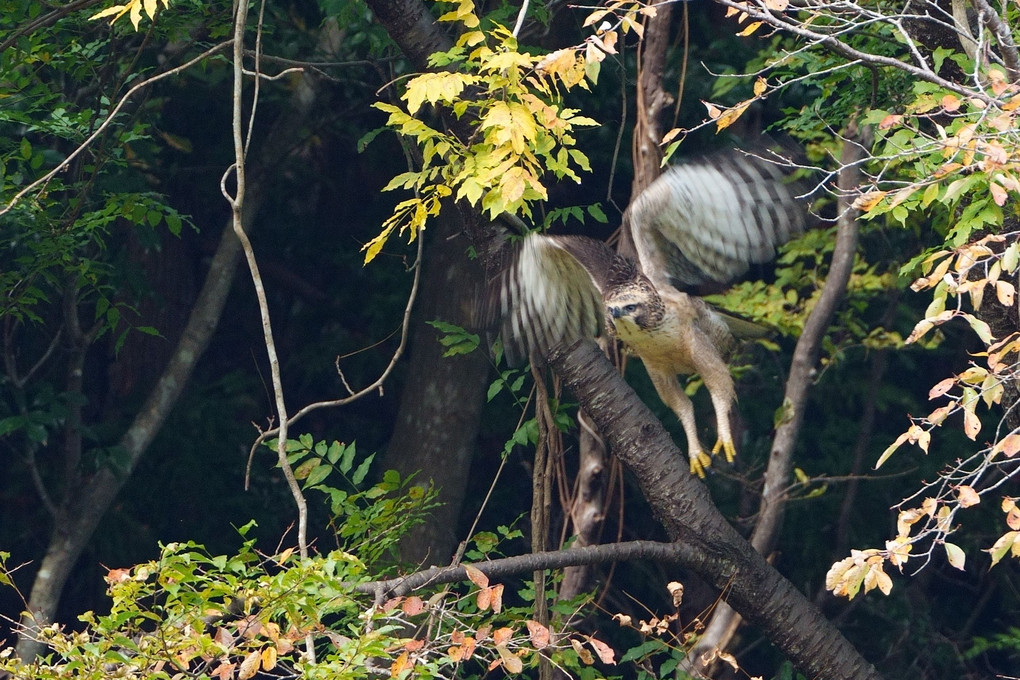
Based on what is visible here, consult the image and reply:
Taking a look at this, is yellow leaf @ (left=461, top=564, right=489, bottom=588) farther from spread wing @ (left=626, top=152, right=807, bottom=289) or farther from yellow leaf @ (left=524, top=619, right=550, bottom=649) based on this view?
spread wing @ (left=626, top=152, right=807, bottom=289)

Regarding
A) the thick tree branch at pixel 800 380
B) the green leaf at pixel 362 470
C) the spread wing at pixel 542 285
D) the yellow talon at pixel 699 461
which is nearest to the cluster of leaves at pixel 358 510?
the green leaf at pixel 362 470

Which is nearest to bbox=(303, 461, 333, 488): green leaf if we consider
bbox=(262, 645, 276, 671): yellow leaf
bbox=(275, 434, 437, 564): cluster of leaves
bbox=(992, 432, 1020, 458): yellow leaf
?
bbox=(275, 434, 437, 564): cluster of leaves

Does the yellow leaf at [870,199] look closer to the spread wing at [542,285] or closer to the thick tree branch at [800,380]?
the spread wing at [542,285]

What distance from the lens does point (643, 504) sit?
6.25 meters

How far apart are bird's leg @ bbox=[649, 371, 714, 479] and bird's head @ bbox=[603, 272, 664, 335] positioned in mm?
453

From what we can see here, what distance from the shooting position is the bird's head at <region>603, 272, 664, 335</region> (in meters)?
3.92

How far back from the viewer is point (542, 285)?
3.92 metres

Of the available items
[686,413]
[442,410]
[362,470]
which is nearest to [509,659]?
[362,470]

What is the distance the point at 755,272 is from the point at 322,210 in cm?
240

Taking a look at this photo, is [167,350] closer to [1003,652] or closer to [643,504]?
[643,504]

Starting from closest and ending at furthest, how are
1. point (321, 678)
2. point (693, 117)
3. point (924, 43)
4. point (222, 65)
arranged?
point (321, 678) → point (924, 43) → point (222, 65) → point (693, 117)

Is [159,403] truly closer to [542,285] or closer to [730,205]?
[542,285]

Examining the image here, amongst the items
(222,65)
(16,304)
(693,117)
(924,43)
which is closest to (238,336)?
(222,65)

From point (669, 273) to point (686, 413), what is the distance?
0.57 m
